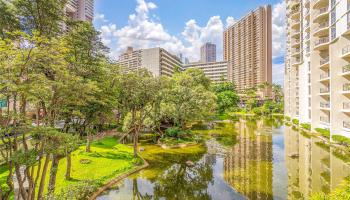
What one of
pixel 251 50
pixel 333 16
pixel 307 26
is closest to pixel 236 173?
pixel 333 16

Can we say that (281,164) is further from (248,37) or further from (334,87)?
(248,37)

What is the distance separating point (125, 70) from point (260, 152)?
15727mm

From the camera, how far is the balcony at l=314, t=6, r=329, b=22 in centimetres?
3217

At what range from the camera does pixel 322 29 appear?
32.0 meters

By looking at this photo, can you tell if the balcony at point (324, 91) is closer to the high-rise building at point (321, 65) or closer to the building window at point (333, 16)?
the high-rise building at point (321, 65)

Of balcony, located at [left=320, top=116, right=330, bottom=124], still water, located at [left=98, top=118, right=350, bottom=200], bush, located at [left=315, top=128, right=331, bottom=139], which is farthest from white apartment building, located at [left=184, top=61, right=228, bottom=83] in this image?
still water, located at [left=98, top=118, right=350, bottom=200]

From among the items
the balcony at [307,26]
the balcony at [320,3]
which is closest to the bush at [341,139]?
the balcony at [307,26]

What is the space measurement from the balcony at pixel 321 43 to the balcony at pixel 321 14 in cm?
302

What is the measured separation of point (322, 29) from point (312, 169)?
75.7 ft

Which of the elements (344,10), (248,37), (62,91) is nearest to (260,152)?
(344,10)

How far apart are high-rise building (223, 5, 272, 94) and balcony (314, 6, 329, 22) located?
70.1m

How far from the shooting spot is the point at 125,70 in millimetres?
20359

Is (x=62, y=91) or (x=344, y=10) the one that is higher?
(x=344, y=10)

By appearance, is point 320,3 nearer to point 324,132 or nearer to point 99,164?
point 324,132
